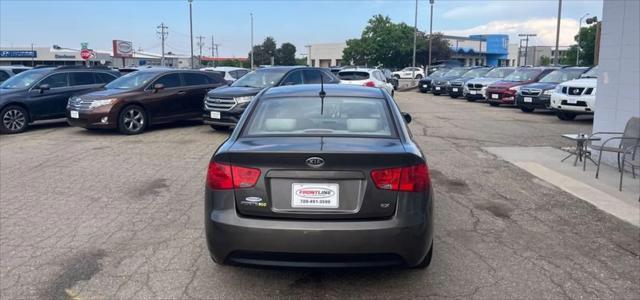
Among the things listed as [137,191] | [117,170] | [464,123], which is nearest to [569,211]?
[137,191]

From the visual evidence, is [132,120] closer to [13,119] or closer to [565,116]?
[13,119]

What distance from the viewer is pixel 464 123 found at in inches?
602

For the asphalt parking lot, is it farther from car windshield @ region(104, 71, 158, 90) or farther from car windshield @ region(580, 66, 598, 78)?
car windshield @ region(580, 66, 598, 78)

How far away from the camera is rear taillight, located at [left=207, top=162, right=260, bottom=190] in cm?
358

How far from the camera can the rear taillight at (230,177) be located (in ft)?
11.8

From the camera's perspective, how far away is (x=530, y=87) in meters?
18.2

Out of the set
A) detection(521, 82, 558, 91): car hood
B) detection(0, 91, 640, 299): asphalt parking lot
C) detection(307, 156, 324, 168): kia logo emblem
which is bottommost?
detection(0, 91, 640, 299): asphalt parking lot

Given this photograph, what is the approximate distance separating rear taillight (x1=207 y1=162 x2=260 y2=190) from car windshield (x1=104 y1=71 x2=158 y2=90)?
32.3 ft

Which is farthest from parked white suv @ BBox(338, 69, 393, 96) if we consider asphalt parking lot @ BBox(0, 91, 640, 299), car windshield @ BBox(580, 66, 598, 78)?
asphalt parking lot @ BBox(0, 91, 640, 299)

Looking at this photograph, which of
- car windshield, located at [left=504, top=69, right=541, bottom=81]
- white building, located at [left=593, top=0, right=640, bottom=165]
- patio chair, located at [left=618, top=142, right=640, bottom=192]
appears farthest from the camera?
car windshield, located at [left=504, top=69, right=541, bottom=81]

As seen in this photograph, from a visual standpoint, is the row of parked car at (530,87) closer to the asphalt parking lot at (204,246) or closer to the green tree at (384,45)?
the asphalt parking lot at (204,246)

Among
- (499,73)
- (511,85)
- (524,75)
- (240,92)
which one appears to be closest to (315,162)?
(240,92)

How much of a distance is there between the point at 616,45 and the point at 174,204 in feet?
25.2

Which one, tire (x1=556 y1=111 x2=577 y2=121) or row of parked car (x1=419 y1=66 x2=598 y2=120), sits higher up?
row of parked car (x1=419 y1=66 x2=598 y2=120)
